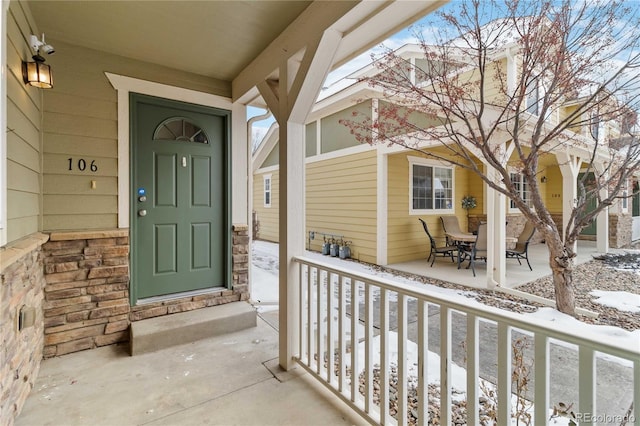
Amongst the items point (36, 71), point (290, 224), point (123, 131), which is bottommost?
point (290, 224)

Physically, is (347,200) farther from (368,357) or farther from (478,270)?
(368,357)

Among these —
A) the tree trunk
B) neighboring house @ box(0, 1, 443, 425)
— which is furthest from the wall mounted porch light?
the tree trunk

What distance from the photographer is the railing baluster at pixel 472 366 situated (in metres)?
1.29

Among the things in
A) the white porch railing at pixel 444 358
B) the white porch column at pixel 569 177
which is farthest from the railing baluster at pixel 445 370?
the white porch column at pixel 569 177

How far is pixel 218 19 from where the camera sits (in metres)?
2.23

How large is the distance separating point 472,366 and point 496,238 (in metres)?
4.17

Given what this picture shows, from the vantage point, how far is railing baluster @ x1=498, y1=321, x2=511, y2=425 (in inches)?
47.1

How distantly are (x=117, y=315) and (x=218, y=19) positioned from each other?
2.64 meters

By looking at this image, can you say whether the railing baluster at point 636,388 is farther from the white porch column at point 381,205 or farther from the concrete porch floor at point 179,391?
the white porch column at point 381,205

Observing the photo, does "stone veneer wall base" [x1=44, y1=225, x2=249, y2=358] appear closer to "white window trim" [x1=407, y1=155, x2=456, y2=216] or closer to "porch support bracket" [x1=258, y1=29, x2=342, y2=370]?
"porch support bracket" [x1=258, y1=29, x2=342, y2=370]

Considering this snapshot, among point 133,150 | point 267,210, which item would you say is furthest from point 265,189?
point 133,150

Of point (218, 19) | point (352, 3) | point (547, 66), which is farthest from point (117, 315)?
point (547, 66)

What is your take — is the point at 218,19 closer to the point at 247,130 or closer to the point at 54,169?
the point at 247,130

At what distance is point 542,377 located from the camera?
1096 mm
